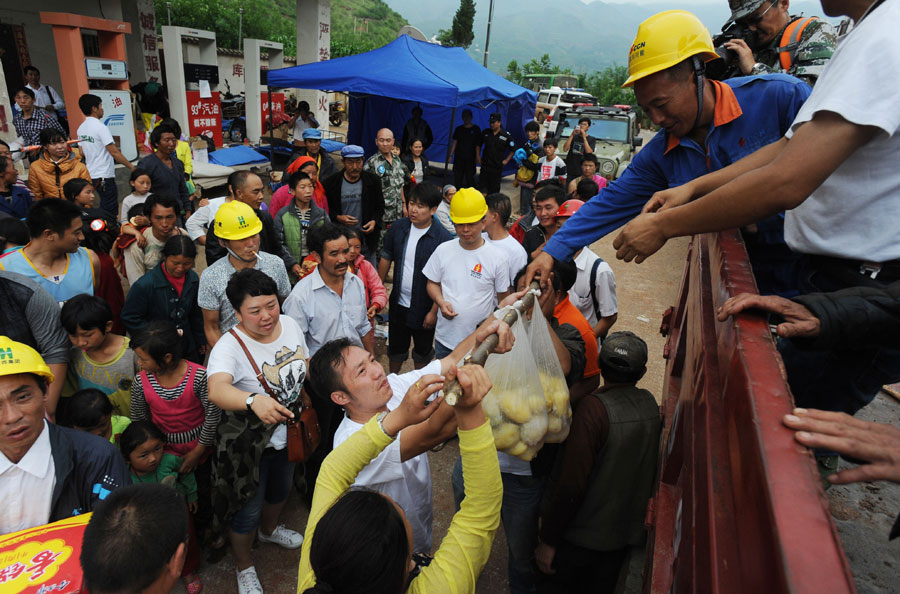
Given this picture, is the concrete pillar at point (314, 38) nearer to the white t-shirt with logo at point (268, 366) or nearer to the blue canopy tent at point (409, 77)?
the blue canopy tent at point (409, 77)

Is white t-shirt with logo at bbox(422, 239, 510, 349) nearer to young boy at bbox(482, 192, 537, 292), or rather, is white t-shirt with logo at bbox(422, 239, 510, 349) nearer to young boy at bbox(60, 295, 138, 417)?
young boy at bbox(482, 192, 537, 292)

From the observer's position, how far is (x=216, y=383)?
8.45 ft

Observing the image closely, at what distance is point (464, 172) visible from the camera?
1129 centimetres

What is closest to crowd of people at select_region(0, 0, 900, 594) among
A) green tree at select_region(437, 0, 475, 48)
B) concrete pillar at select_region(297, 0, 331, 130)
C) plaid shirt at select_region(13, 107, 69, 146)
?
plaid shirt at select_region(13, 107, 69, 146)

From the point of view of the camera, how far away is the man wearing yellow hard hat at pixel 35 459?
182 centimetres

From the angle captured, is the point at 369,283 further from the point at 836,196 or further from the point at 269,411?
the point at 836,196

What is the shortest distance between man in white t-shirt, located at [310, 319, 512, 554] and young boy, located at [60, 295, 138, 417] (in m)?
1.55

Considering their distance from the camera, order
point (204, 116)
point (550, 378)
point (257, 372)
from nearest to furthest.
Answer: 1. point (550, 378)
2. point (257, 372)
3. point (204, 116)

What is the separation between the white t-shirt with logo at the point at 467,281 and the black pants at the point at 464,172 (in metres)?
7.57

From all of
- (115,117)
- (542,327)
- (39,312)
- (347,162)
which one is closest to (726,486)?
(542,327)

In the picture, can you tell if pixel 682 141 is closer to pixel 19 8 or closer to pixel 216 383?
pixel 216 383

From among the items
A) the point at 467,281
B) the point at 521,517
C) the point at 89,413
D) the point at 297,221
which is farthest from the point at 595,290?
the point at 89,413

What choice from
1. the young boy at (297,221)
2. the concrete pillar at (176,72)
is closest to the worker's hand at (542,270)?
the young boy at (297,221)

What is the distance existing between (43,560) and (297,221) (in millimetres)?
3639
